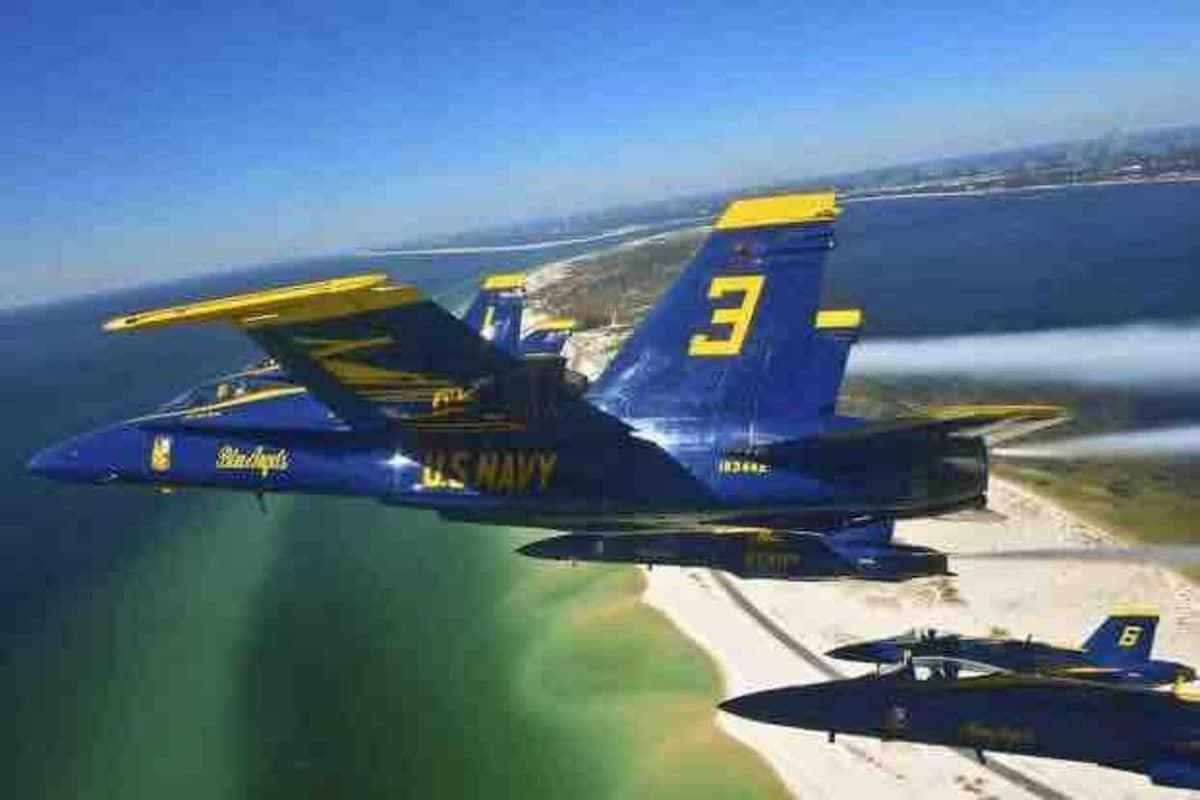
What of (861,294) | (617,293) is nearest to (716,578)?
(861,294)

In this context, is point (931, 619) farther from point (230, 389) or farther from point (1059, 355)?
point (1059, 355)

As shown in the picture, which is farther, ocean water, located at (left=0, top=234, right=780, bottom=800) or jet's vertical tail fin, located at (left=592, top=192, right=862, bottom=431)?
ocean water, located at (left=0, top=234, right=780, bottom=800)

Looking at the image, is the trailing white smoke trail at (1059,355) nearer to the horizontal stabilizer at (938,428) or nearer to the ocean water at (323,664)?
the ocean water at (323,664)

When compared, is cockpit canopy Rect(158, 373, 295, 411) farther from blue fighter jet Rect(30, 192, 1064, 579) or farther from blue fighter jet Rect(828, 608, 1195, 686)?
blue fighter jet Rect(828, 608, 1195, 686)

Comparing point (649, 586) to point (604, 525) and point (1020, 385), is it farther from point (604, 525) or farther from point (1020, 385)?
point (1020, 385)

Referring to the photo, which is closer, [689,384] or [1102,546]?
[689,384]

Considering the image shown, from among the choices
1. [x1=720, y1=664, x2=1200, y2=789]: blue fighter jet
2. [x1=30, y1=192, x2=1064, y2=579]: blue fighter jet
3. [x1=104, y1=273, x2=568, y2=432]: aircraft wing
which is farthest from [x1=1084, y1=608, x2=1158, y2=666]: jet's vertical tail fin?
[x1=104, y1=273, x2=568, y2=432]: aircraft wing

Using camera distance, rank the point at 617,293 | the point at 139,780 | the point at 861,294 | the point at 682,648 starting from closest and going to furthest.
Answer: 1. the point at 139,780
2. the point at 682,648
3. the point at 861,294
4. the point at 617,293

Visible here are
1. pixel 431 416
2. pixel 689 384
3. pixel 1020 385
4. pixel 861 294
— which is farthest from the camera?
pixel 861 294
